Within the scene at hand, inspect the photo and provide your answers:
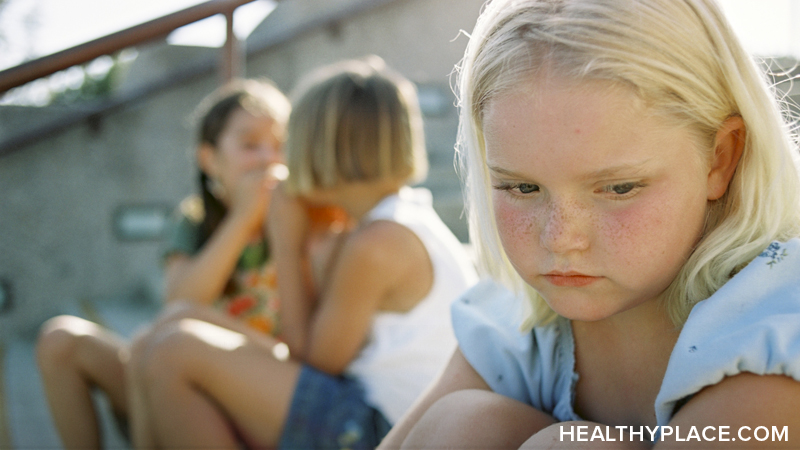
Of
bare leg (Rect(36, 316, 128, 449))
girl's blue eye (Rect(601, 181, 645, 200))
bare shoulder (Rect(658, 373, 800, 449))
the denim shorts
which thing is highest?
girl's blue eye (Rect(601, 181, 645, 200))

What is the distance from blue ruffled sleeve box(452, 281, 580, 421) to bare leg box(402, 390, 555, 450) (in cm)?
7

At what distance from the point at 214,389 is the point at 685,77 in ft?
3.93

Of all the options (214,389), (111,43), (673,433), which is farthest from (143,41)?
(673,433)

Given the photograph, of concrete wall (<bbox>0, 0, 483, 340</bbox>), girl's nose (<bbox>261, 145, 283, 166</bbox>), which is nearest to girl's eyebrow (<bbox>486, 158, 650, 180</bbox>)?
girl's nose (<bbox>261, 145, 283, 166</bbox>)

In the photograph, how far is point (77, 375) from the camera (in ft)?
6.33

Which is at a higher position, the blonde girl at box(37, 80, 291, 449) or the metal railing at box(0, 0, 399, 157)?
the metal railing at box(0, 0, 399, 157)

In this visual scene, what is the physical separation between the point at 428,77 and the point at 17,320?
9.25 ft

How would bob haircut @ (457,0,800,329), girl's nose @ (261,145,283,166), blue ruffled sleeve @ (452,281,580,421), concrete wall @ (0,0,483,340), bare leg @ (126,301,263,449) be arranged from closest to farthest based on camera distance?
bob haircut @ (457,0,800,329) < blue ruffled sleeve @ (452,281,580,421) < bare leg @ (126,301,263,449) < girl's nose @ (261,145,283,166) < concrete wall @ (0,0,483,340)

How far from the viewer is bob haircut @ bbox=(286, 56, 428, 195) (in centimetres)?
171

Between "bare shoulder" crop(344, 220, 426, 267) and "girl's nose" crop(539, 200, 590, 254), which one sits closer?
"girl's nose" crop(539, 200, 590, 254)

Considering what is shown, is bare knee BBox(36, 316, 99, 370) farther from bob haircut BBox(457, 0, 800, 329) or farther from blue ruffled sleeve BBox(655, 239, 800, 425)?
blue ruffled sleeve BBox(655, 239, 800, 425)

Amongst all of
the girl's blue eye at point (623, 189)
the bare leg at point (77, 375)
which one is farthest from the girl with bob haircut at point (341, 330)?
the girl's blue eye at point (623, 189)

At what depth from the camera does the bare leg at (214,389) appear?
145 centimetres

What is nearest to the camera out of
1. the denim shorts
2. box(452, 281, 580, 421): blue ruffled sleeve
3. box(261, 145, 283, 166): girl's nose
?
box(452, 281, 580, 421): blue ruffled sleeve
